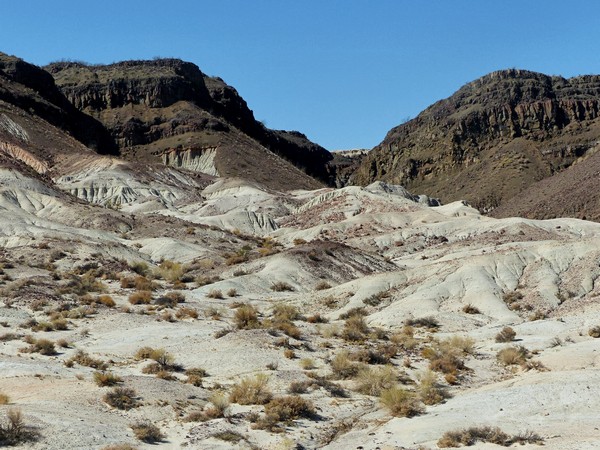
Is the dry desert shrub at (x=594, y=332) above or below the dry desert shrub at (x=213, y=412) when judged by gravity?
above

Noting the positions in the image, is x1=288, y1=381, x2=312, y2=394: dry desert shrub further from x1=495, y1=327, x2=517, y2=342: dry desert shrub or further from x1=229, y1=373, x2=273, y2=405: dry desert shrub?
x1=495, y1=327, x2=517, y2=342: dry desert shrub

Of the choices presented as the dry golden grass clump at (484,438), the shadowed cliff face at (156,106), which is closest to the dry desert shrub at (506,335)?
the dry golden grass clump at (484,438)

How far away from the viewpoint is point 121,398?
57.1ft

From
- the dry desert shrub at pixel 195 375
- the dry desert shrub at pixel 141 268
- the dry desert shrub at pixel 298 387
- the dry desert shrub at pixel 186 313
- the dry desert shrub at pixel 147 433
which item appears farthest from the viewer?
the dry desert shrub at pixel 141 268

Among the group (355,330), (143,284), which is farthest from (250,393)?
(143,284)

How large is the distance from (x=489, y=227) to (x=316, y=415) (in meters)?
54.0

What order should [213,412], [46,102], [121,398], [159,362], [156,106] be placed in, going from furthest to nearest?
[156,106]
[46,102]
[159,362]
[121,398]
[213,412]

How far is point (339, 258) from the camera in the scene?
152ft

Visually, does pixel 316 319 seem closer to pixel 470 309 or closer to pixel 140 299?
pixel 470 309

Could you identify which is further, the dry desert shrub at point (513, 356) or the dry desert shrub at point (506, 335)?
the dry desert shrub at point (506, 335)

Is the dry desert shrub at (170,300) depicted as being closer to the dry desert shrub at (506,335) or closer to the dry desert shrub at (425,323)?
the dry desert shrub at (425,323)

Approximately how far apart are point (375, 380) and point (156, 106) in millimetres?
139855

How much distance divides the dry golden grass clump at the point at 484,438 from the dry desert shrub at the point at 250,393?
17.4 ft

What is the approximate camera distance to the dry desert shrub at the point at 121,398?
56.2 feet
